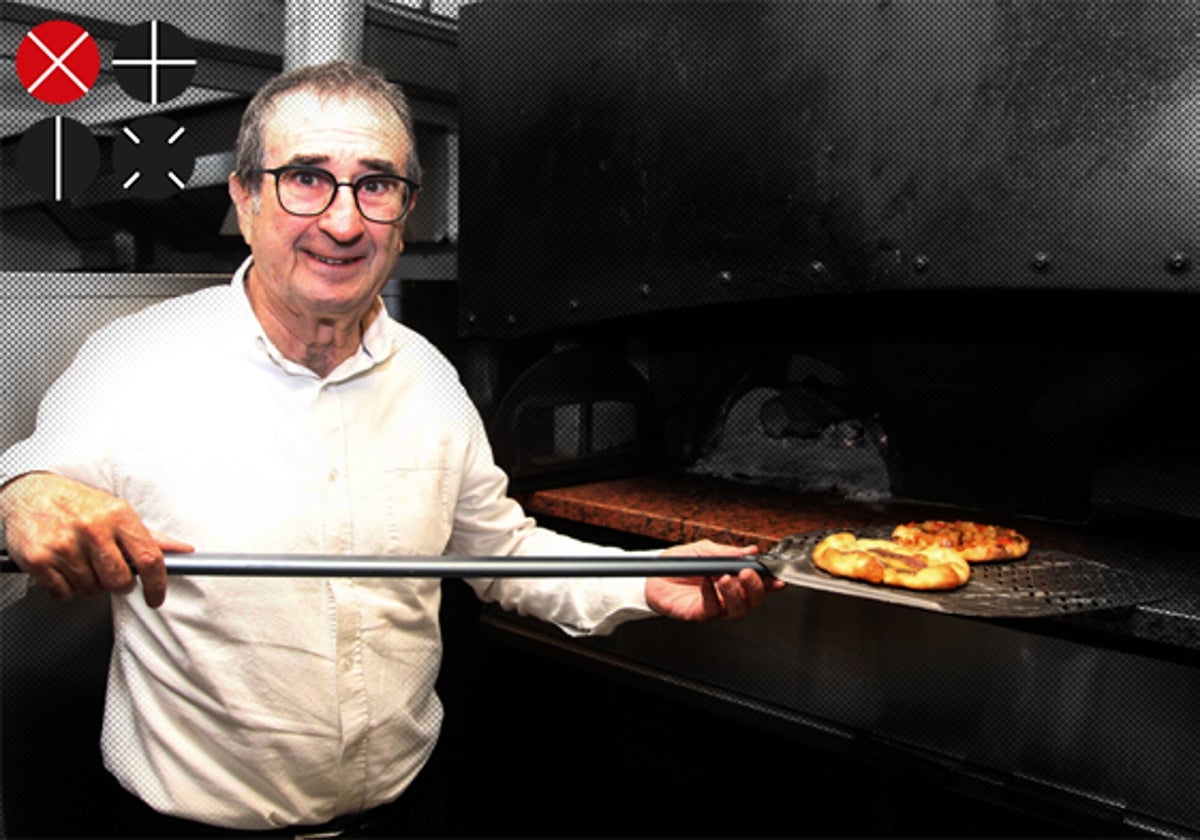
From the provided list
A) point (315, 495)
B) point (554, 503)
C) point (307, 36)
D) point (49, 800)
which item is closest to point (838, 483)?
point (554, 503)

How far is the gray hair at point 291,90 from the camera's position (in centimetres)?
124

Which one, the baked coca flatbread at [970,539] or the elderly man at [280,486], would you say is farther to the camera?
the baked coca flatbread at [970,539]

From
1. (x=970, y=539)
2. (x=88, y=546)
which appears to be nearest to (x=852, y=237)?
(x=970, y=539)

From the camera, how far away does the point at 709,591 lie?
129cm

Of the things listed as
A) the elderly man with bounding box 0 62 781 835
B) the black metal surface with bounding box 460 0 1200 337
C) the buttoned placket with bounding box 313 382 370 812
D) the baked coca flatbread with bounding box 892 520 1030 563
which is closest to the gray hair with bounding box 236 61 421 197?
the elderly man with bounding box 0 62 781 835

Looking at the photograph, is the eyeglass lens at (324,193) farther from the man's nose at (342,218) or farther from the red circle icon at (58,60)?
the red circle icon at (58,60)

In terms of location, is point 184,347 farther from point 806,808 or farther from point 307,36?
point 806,808

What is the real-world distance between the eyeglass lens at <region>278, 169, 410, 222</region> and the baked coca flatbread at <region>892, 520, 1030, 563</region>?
2.64 ft

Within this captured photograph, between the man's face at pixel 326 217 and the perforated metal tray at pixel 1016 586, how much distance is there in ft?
1.89

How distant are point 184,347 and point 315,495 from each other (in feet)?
0.79

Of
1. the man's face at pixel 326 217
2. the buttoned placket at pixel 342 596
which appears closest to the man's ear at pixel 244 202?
the man's face at pixel 326 217

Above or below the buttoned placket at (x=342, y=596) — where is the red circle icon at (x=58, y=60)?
above

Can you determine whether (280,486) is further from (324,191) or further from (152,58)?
(152,58)

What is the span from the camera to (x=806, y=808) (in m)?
1.95
